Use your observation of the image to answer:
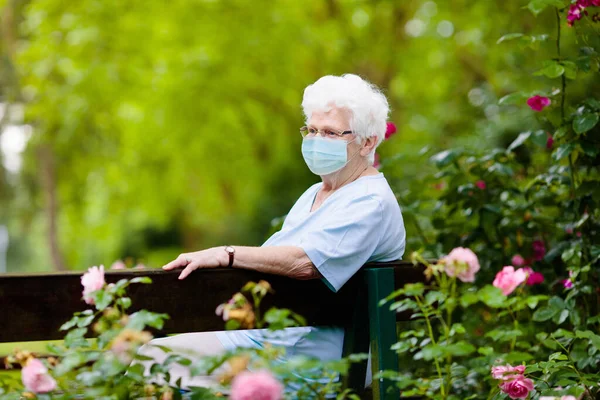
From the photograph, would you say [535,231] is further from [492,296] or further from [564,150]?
[492,296]

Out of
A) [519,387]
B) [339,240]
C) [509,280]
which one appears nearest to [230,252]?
[339,240]

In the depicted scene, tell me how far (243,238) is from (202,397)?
15417mm

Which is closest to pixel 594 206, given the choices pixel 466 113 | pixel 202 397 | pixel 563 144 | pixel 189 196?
pixel 563 144

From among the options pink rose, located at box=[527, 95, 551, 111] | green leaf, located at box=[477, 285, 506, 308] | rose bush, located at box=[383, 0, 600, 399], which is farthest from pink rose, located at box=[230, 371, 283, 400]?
pink rose, located at box=[527, 95, 551, 111]

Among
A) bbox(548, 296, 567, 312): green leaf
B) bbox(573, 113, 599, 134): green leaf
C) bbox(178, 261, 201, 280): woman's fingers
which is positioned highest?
bbox(573, 113, 599, 134): green leaf

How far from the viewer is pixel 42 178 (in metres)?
18.9

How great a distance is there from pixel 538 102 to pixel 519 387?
4.85 ft

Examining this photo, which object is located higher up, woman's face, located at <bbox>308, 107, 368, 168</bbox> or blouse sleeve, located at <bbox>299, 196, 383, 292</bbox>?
woman's face, located at <bbox>308, 107, 368, 168</bbox>

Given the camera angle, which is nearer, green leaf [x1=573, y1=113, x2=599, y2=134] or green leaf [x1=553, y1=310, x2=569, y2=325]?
green leaf [x1=553, y1=310, x2=569, y2=325]

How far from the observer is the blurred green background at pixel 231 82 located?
12.8 metres

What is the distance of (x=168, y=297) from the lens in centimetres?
255

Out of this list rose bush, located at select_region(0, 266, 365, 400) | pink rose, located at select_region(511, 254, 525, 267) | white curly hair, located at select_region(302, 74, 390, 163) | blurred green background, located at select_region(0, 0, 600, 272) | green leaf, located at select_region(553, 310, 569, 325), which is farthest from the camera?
blurred green background, located at select_region(0, 0, 600, 272)

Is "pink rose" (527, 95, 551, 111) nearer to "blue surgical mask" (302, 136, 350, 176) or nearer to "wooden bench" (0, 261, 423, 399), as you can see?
"blue surgical mask" (302, 136, 350, 176)

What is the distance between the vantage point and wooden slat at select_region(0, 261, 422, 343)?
2.44 metres
